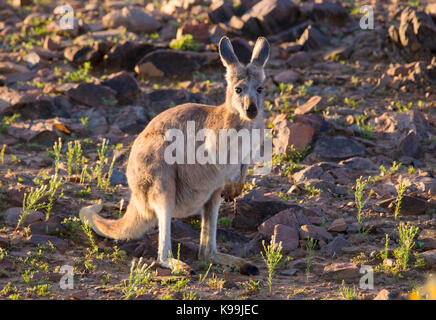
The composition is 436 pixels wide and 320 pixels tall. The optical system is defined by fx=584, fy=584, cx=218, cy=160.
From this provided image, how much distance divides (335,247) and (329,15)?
25.9 feet

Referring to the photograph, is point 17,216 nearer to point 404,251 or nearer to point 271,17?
point 404,251

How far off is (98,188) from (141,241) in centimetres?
140

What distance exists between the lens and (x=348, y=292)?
4.42m

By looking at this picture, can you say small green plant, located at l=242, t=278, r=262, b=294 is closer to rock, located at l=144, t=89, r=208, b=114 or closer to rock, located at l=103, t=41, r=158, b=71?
rock, located at l=144, t=89, r=208, b=114

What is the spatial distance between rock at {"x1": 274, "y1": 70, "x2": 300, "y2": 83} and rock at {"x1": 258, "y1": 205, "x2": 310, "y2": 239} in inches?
177

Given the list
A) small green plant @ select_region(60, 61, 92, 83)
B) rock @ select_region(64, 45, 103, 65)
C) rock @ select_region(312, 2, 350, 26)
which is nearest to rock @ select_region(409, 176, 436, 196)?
small green plant @ select_region(60, 61, 92, 83)

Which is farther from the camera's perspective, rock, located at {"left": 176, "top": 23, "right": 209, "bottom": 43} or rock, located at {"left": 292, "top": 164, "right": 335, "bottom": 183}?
rock, located at {"left": 176, "top": 23, "right": 209, "bottom": 43}

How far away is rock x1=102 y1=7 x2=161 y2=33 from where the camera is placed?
41.1ft

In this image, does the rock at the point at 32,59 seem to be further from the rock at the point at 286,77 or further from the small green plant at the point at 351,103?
the small green plant at the point at 351,103

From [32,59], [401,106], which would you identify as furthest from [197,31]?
[401,106]

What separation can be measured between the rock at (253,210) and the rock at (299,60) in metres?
5.25

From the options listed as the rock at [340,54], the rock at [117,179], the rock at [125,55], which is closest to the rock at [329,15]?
the rock at [340,54]

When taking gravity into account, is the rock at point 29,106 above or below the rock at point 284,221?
above

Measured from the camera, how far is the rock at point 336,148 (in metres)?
7.79
